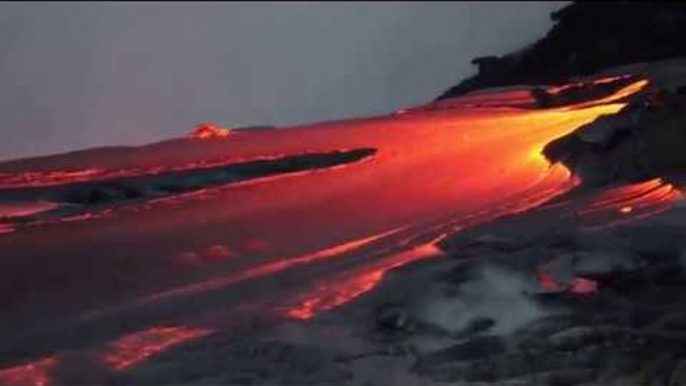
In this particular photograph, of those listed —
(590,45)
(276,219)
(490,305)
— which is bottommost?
(490,305)

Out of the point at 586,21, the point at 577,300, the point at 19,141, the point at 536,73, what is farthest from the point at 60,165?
the point at 586,21

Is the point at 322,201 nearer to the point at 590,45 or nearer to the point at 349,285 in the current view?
the point at 349,285

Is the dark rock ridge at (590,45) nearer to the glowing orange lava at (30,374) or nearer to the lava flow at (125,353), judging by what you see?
the lava flow at (125,353)

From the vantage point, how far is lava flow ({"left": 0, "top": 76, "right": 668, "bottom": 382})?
4.88 m

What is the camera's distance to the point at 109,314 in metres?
4.61

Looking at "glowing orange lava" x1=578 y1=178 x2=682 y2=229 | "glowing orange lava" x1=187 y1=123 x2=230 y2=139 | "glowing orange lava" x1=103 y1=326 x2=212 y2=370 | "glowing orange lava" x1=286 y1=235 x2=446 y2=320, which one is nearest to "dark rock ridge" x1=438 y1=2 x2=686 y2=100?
"glowing orange lava" x1=187 y1=123 x2=230 y2=139

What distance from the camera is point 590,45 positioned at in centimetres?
1595

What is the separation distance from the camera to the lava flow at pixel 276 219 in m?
4.88

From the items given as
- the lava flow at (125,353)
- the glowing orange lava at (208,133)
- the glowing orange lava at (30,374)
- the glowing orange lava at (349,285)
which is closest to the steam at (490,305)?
the glowing orange lava at (349,285)

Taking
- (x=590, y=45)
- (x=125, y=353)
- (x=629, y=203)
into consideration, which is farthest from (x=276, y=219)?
(x=590, y=45)

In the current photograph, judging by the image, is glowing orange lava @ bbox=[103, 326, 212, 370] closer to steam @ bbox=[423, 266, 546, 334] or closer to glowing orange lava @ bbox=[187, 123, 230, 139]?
steam @ bbox=[423, 266, 546, 334]

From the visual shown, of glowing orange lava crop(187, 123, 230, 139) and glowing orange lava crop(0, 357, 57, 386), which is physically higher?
glowing orange lava crop(187, 123, 230, 139)

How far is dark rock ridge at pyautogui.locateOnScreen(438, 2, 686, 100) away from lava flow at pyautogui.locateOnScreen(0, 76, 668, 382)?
241 inches

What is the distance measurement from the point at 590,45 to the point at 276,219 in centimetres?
1079
